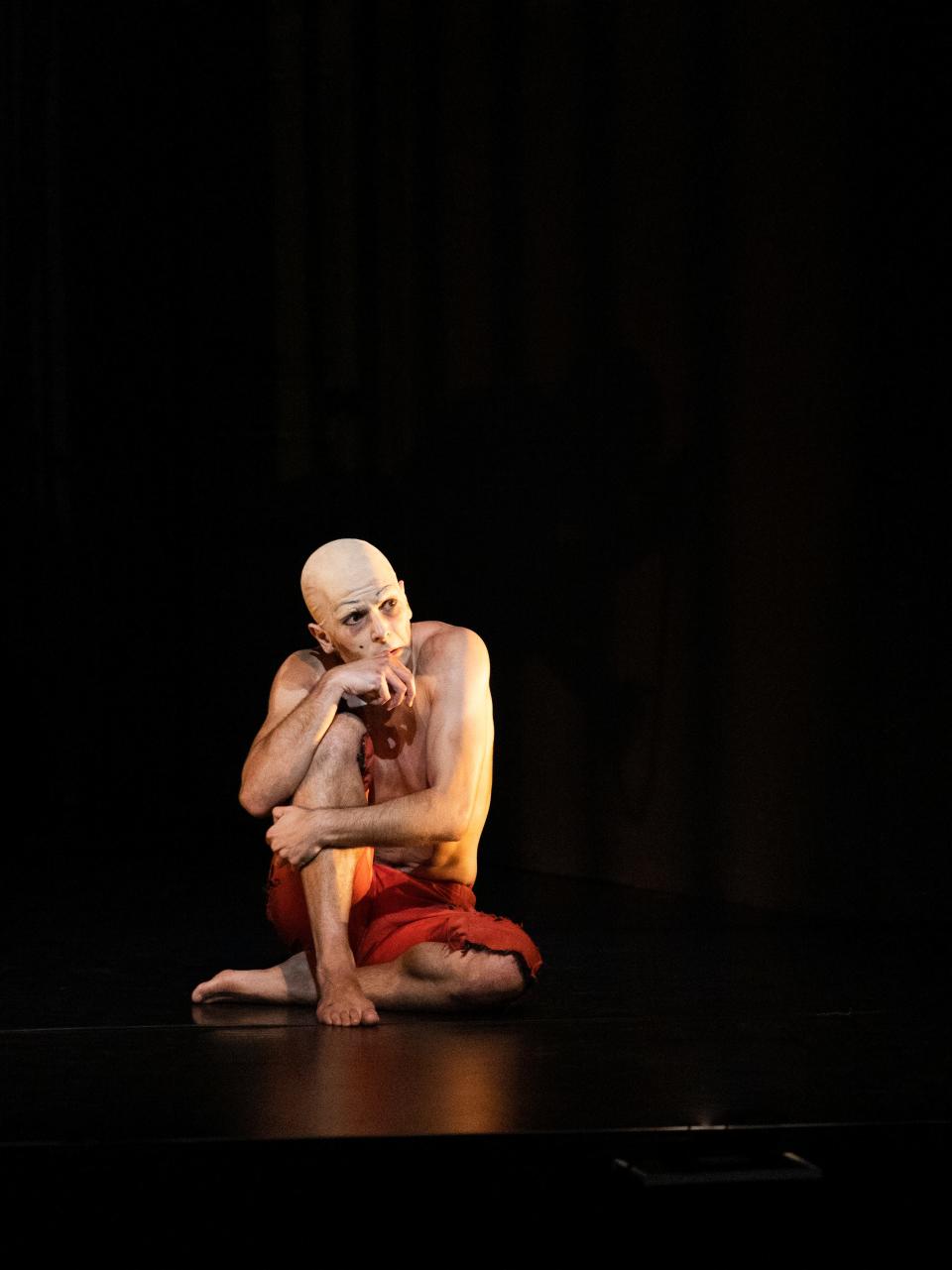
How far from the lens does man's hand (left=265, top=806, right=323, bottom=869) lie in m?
3.46

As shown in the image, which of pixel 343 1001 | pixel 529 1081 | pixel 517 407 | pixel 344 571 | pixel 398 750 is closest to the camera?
pixel 529 1081

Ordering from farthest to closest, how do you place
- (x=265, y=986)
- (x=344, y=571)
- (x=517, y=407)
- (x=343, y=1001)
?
(x=517, y=407), (x=265, y=986), (x=344, y=571), (x=343, y=1001)

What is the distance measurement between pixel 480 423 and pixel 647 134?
137 cm

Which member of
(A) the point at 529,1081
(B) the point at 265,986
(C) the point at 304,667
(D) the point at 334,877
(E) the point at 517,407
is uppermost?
(E) the point at 517,407

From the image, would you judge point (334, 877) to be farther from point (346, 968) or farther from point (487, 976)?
point (487, 976)

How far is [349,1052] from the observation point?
121 inches

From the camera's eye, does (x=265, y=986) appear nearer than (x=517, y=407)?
Yes

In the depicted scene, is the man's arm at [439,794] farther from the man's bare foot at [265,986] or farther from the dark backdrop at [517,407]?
the dark backdrop at [517,407]

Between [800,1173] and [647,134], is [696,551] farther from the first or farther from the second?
[800,1173]

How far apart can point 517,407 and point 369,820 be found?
348 cm

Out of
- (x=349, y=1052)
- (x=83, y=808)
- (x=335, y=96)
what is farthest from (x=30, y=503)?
(x=349, y=1052)

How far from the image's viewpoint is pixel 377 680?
3.46 m

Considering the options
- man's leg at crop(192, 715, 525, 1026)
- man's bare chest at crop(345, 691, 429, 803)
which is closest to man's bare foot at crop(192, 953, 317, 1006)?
man's leg at crop(192, 715, 525, 1026)

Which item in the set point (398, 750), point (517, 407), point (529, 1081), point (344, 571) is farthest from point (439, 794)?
point (517, 407)
